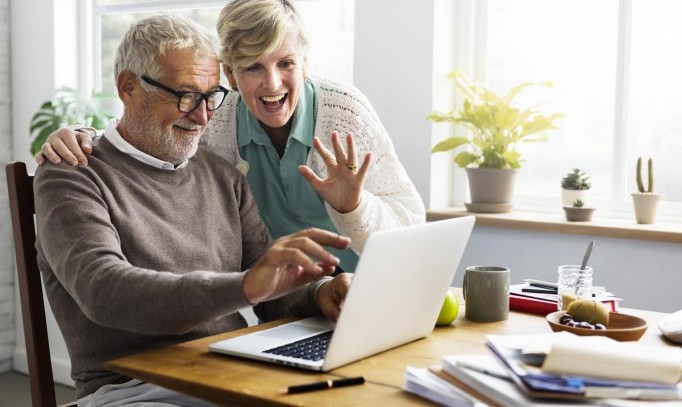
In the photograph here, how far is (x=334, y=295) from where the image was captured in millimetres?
1799

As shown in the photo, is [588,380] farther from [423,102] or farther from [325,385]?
[423,102]

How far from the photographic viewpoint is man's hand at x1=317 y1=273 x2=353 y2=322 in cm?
178

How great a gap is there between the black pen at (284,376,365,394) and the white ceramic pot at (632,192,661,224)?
1879 mm

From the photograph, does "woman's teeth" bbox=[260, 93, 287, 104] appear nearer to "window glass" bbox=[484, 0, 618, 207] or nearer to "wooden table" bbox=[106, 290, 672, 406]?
"wooden table" bbox=[106, 290, 672, 406]

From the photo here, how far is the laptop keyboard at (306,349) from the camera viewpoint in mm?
1519

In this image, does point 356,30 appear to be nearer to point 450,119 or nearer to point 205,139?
point 450,119

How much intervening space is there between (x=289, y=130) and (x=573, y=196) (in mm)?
1244

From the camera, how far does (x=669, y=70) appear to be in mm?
3115

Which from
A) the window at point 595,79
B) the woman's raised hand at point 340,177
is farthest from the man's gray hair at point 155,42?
the window at point 595,79

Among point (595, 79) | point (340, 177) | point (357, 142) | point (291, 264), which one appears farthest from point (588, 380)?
point (595, 79)

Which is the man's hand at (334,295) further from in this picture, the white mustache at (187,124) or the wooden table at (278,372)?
the white mustache at (187,124)

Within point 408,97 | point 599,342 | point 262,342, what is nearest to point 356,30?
point 408,97

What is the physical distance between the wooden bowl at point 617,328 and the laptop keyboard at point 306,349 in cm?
44

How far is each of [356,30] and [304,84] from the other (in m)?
1.11
